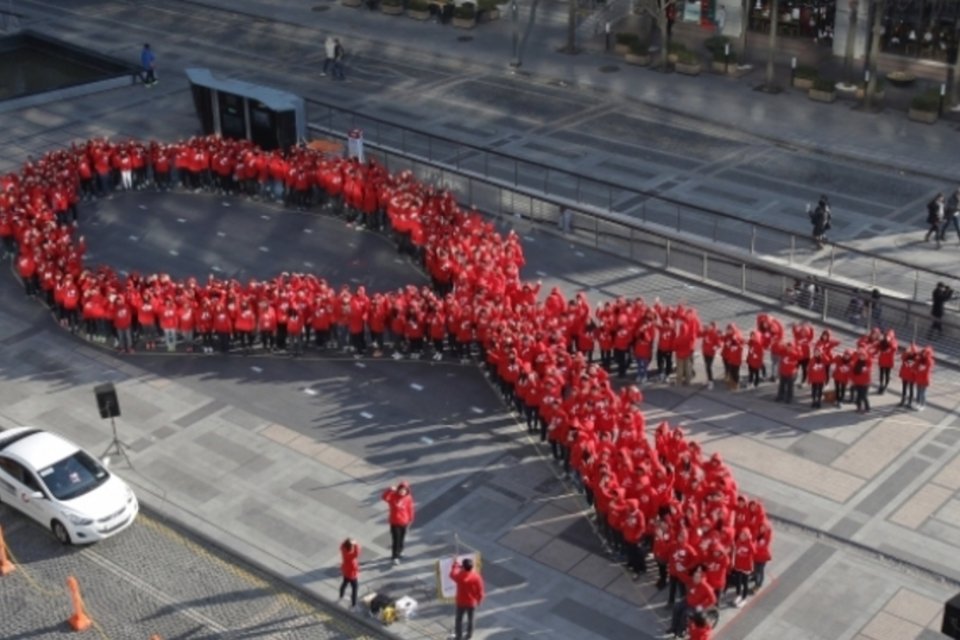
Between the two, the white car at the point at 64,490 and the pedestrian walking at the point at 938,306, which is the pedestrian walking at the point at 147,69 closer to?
the white car at the point at 64,490

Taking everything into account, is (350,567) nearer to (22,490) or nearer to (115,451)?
(22,490)

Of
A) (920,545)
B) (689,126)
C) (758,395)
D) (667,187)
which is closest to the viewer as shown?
(920,545)

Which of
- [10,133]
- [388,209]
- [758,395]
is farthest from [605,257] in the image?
[10,133]

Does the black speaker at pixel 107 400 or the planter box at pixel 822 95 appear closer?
the black speaker at pixel 107 400

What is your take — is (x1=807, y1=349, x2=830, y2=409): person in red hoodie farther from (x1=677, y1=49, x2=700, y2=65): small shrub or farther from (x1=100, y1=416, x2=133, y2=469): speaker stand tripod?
(x1=677, y1=49, x2=700, y2=65): small shrub

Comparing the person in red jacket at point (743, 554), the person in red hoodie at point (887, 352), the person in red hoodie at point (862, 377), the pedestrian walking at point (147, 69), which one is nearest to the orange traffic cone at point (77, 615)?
the person in red jacket at point (743, 554)

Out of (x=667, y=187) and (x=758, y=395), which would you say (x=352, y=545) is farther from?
(x=667, y=187)

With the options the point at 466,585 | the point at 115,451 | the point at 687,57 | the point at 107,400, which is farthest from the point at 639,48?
the point at 466,585
